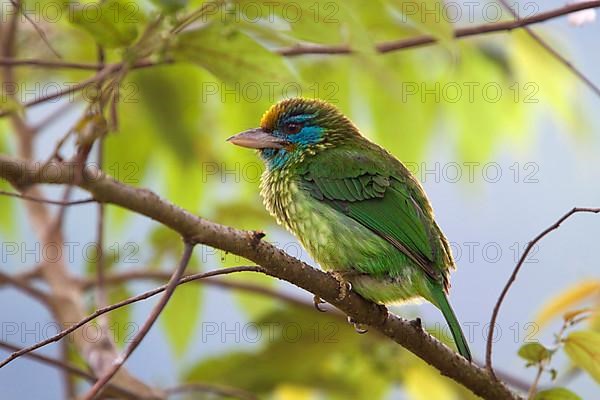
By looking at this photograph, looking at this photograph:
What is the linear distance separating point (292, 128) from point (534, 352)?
1404 mm

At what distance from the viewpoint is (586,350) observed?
219 centimetres

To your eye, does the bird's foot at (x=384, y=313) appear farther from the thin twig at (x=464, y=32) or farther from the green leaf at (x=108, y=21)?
the green leaf at (x=108, y=21)

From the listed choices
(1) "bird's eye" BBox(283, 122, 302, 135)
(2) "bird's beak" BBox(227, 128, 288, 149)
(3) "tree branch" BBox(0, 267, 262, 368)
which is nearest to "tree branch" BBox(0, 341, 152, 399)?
(3) "tree branch" BBox(0, 267, 262, 368)

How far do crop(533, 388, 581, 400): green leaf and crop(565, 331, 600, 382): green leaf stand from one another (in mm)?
67

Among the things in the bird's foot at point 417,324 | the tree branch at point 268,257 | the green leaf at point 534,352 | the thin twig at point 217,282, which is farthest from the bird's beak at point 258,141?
the green leaf at point 534,352

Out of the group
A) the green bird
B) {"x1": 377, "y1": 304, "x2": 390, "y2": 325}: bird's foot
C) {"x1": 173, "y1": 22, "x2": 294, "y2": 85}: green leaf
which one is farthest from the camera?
the green bird

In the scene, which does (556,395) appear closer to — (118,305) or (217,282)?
(118,305)

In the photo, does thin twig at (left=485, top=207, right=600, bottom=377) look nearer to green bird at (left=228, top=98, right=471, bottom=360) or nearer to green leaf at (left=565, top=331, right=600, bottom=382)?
green leaf at (left=565, top=331, right=600, bottom=382)

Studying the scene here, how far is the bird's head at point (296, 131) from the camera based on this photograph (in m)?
3.26

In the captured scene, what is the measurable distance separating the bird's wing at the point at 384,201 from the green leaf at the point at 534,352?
23.4 inches

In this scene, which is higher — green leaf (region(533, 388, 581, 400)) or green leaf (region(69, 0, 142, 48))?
green leaf (region(69, 0, 142, 48))

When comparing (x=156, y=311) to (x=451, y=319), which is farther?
(x=451, y=319)

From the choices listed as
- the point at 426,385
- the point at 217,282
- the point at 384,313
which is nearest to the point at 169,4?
the point at 384,313

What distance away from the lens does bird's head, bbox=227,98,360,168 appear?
3260 millimetres
